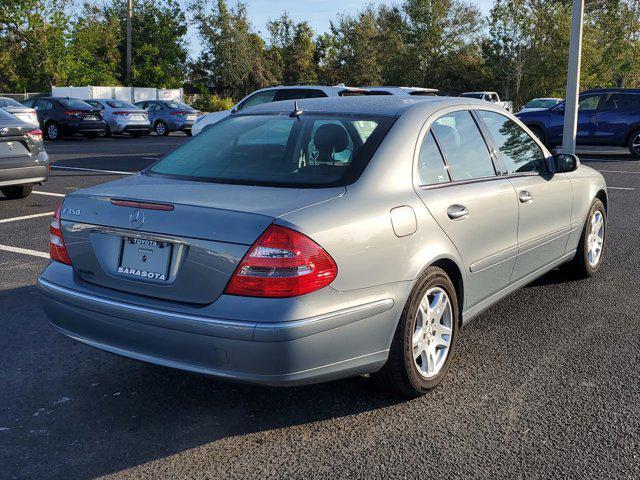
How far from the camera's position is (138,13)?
162 ft

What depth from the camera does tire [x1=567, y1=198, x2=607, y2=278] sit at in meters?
5.89

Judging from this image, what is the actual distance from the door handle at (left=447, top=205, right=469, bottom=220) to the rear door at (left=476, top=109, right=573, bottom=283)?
2.55ft

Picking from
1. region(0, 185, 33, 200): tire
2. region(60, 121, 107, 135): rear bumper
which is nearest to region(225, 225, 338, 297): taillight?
region(0, 185, 33, 200): tire

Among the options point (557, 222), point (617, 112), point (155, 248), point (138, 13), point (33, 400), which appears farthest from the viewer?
point (138, 13)

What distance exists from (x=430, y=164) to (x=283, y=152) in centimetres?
81

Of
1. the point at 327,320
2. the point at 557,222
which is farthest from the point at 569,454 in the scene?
the point at 557,222

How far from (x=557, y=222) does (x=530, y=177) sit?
Answer: 0.56 metres

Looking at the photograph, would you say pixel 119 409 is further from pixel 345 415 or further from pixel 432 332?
pixel 432 332

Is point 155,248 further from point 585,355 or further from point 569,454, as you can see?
point 585,355

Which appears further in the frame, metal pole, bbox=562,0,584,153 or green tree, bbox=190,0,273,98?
green tree, bbox=190,0,273,98

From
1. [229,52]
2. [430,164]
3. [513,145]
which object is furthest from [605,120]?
[229,52]

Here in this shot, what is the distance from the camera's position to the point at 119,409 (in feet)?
11.9

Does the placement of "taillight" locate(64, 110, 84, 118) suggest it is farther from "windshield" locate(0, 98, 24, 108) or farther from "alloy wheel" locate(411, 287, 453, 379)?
"alloy wheel" locate(411, 287, 453, 379)

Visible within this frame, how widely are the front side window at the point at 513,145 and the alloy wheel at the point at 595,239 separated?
1172 mm
